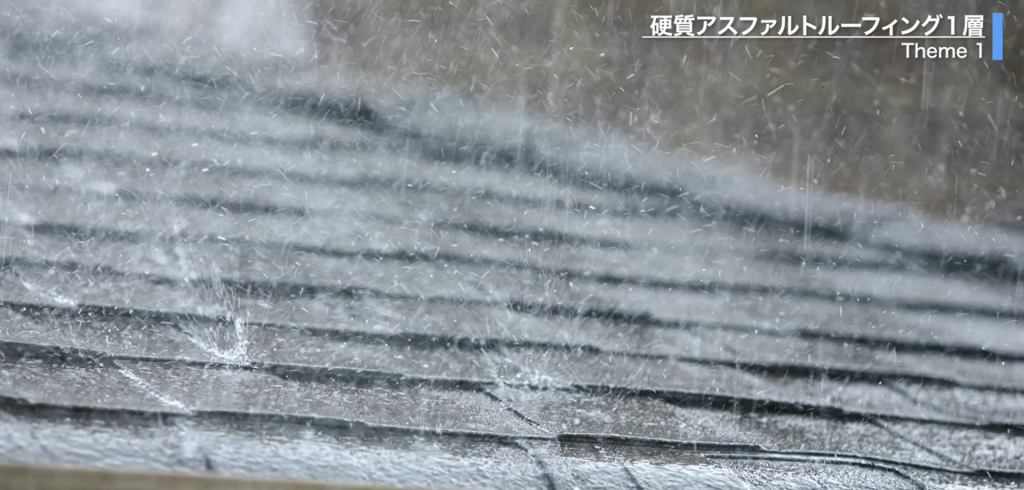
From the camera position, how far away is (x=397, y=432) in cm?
110

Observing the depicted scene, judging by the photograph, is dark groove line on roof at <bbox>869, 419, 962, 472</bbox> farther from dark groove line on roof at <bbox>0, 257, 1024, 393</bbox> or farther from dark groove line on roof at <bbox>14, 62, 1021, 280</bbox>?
dark groove line on roof at <bbox>14, 62, 1021, 280</bbox>

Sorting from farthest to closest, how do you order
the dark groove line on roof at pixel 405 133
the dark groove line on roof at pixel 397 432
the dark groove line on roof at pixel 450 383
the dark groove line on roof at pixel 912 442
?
the dark groove line on roof at pixel 405 133
the dark groove line on roof at pixel 912 442
the dark groove line on roof at pixel 450 383
the dark groove line on roof at pixel 397 432

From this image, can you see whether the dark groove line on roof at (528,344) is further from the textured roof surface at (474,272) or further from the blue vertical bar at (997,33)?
the blue vertical bar at (997,33)

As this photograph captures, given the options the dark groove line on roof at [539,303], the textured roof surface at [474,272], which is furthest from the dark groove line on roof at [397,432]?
the dark groove line on roof at [539,303]

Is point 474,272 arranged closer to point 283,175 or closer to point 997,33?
point 283,175

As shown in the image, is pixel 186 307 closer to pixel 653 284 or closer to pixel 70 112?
pixel 70 112

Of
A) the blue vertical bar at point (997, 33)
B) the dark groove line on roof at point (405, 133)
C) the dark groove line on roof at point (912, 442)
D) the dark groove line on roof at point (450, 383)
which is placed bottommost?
the dark groove line on roof at point (912, 442)

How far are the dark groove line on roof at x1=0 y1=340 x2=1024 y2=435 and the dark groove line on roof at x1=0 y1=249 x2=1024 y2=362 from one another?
0.45ft

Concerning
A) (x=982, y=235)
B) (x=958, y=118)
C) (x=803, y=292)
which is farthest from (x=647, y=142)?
(x=982, y=235)

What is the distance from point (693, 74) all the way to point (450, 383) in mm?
782

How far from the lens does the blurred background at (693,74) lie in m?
1.46

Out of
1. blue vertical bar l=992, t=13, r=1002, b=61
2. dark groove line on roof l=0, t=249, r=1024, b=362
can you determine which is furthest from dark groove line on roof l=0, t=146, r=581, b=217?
blue vertical bar l=992, t=13, r=1002, b=61

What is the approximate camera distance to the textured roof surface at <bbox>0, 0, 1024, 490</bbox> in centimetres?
132

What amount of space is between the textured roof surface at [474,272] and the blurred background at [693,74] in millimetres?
59
